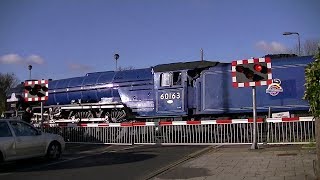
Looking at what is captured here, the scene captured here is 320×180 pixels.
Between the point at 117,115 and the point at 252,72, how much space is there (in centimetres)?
850

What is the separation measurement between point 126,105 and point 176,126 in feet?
12.2

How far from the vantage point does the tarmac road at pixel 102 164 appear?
36.8ft

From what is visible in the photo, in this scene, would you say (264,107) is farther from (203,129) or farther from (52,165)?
(52,165)

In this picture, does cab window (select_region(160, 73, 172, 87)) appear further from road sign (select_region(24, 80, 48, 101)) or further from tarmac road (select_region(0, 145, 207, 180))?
road sign (select_region(24, 80, 48, 101))

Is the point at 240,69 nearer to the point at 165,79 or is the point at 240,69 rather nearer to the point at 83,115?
the point at 165,79

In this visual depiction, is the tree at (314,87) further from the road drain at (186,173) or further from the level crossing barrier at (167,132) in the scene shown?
the level crossing barrier at (167,132)

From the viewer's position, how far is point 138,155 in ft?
49.0

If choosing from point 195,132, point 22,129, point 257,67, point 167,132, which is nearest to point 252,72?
point 257,67

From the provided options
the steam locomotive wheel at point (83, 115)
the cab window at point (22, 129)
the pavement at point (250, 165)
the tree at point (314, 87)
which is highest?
the tree at point (314, 87)

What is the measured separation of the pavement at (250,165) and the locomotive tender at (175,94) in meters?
3.94

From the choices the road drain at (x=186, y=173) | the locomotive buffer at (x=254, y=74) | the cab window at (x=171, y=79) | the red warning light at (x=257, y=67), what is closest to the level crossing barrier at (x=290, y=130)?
the locomotive buffer at (x=254, y=74)

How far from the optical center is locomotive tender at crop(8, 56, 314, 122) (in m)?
17.7

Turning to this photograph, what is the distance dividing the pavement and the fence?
64.4 inches

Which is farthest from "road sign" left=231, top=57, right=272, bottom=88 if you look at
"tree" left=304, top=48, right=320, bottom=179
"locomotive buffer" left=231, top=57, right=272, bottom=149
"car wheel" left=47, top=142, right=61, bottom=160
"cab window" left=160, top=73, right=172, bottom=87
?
"tree" left=304, top=48, right=320, bottom=179
